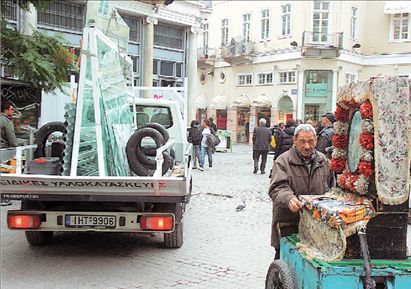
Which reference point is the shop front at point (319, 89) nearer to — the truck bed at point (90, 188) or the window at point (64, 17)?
the window at point (64, 17)

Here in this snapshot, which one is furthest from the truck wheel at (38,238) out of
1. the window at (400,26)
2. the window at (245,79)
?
the window at (245,79)

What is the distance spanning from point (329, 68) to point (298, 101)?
113 inches

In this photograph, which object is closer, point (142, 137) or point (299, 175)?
point (299, 175)

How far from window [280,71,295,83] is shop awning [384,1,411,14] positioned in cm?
703

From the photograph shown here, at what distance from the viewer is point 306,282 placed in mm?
3568

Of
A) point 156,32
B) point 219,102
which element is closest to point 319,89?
point 219,102

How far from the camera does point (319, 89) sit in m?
32.9

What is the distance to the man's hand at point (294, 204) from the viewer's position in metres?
3.88

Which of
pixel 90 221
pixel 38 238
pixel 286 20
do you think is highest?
pixel 286 20

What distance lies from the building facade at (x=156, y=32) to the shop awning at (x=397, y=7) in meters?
12.4

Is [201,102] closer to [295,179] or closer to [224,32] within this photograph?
[224,32]

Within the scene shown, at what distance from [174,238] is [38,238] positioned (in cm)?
181

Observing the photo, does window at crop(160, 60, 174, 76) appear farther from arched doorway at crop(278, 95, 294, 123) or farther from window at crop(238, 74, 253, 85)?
window at crop(238, 74, 253, 85)

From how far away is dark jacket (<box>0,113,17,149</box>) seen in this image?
8.85 metres
